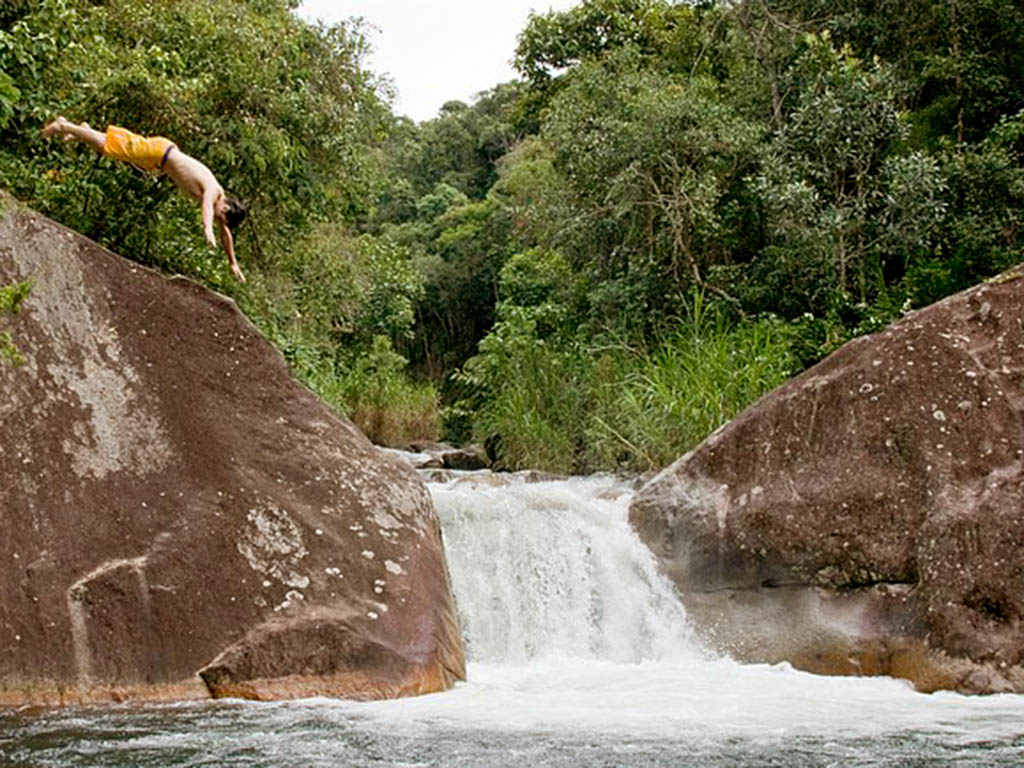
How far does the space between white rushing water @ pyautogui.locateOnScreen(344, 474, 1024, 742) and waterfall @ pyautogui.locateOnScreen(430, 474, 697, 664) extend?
1 cm

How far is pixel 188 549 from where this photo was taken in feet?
22.7

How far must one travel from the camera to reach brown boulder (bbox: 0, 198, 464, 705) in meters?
6.55

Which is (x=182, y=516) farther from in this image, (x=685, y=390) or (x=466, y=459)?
(x=466, y=459)

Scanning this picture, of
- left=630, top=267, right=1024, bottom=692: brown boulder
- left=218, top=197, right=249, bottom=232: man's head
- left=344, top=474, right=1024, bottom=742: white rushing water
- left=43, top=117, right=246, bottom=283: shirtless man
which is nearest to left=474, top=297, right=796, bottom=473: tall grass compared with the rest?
left=344, top=474, right=1024, bottom=742: white rushing water

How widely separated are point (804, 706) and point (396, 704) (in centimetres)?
233

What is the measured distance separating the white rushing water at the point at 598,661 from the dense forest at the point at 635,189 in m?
3.52

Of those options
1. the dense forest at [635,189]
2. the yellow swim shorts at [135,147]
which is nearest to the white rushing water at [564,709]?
the yellow swim shorts at [135,147]

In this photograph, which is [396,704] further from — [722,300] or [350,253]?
[350,253]

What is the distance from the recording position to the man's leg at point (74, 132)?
775 centimetres

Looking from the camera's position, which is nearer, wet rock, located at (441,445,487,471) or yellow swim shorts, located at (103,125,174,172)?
yellow swim shorts, located at (103,125,174,172)

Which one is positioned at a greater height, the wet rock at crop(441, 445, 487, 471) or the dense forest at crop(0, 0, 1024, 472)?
the dense forest at crop(0, 0, 1024, 472)

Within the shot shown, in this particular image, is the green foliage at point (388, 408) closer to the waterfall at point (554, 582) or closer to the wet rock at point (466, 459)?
the wet rock at point (466, 459)

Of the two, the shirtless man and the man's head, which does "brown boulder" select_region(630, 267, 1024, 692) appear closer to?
the man's head

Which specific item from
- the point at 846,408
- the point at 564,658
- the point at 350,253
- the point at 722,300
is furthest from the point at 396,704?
the point at 350,253
